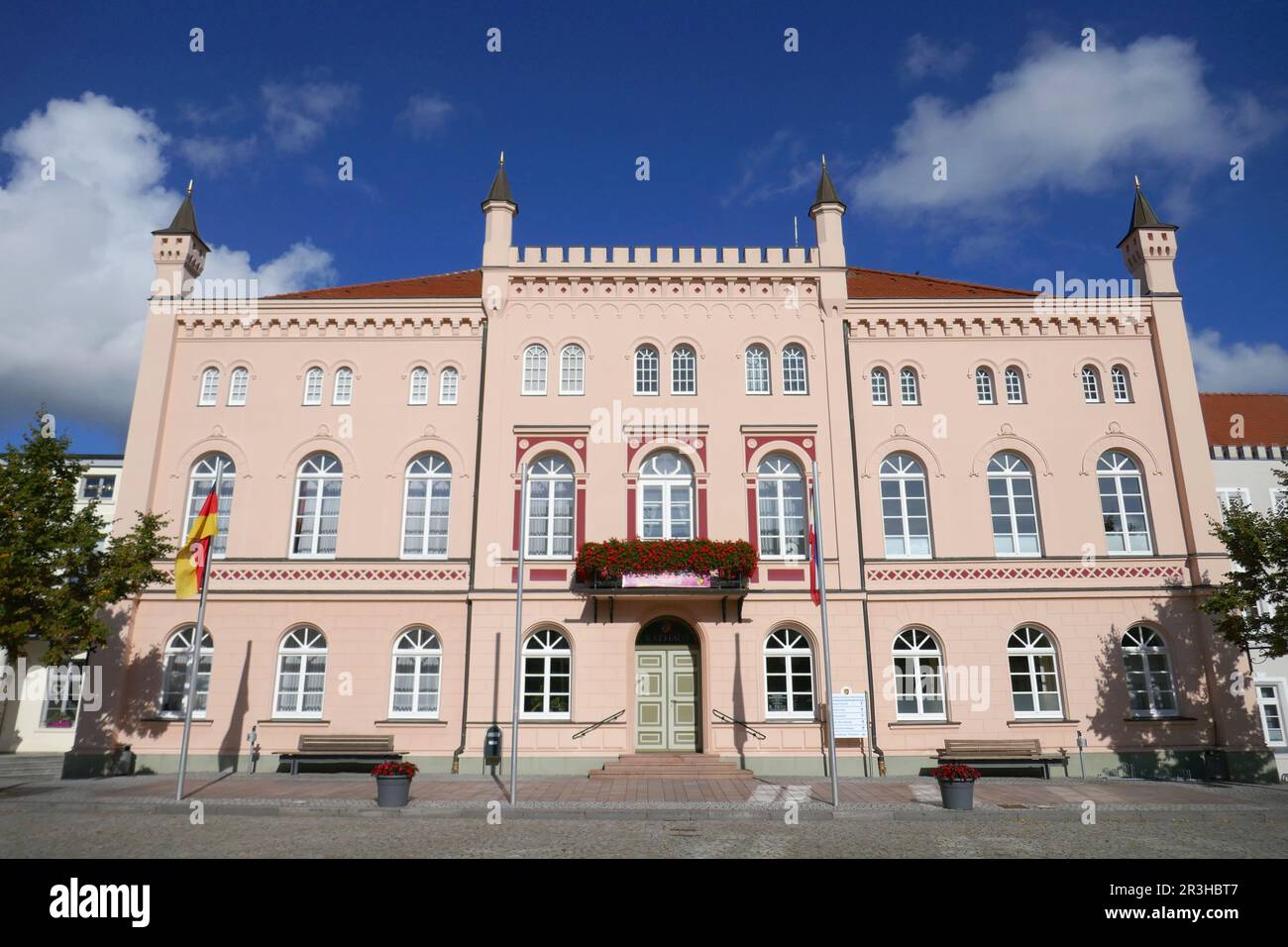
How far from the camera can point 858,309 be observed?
933 inches

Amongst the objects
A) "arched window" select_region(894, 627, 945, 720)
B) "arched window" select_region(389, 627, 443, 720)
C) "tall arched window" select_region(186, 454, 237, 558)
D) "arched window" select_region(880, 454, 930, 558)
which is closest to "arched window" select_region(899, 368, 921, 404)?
"arched window" select_region(880, 454, 930, 558)

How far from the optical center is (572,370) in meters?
23.4

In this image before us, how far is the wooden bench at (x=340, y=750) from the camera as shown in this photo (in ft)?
66.0

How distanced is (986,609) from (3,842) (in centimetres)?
2098

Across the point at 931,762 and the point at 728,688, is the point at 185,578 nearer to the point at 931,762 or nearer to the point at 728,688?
the point at 728,688

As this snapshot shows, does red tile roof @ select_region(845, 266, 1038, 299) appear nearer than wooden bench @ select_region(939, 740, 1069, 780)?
No

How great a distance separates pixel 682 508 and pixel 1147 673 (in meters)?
12.9

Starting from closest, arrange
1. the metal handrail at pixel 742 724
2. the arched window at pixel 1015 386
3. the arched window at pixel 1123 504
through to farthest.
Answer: the metal handrail at pixel 742 724 → the arched window at pixel 1123 504 → the arched window at pixel 1015 386

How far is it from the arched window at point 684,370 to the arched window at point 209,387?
13.3 metres

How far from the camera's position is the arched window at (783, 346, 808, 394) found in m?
23.2

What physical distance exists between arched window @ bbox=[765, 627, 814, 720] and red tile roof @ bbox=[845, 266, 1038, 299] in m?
10.4

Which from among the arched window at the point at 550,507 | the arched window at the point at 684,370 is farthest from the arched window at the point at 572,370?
the arched window at the point at 684,370

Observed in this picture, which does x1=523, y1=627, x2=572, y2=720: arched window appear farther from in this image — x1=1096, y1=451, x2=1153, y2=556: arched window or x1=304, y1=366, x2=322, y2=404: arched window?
x1=1096, y1=451, x2=1153, y2=556: arched window

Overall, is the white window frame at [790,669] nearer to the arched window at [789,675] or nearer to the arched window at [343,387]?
the arched window at [789,675]
